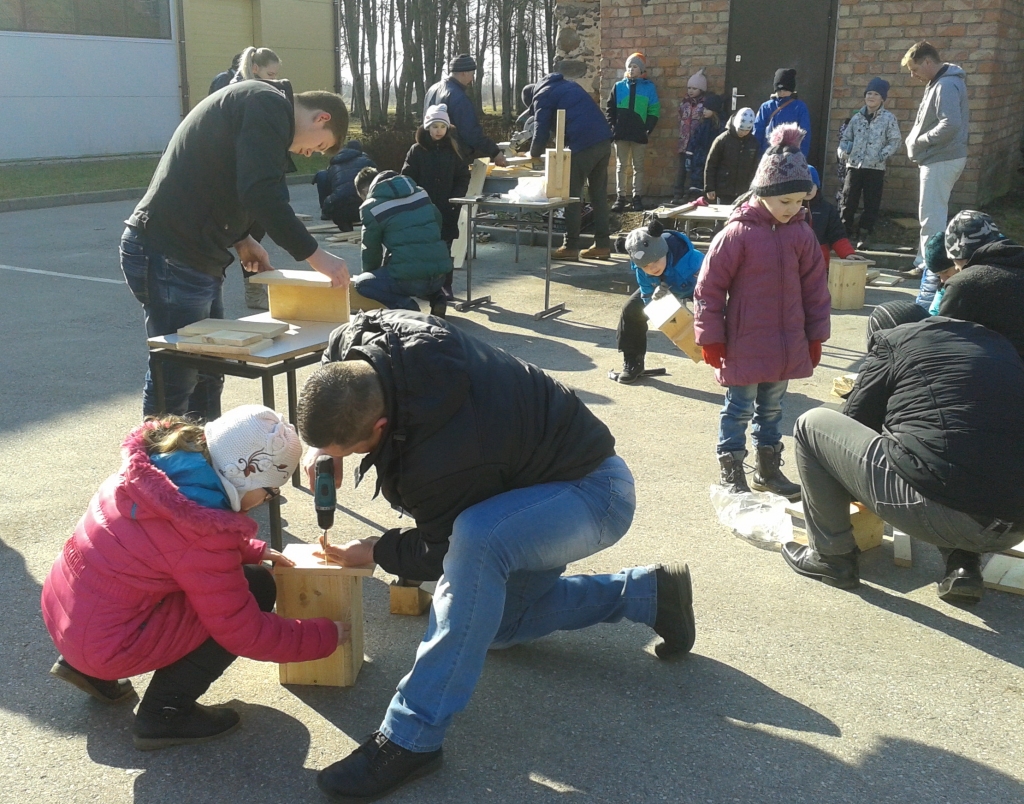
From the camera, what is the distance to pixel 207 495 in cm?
254

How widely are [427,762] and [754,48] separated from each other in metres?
10.8

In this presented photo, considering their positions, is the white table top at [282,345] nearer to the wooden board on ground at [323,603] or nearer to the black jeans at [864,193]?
the wooden board on ground at [323,603]

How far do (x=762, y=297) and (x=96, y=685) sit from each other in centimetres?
293

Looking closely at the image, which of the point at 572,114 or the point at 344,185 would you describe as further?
the point at 344,185

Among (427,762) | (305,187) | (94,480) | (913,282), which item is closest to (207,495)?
(427,762)

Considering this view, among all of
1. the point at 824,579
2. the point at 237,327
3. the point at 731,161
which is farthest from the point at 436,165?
the point at 824,579

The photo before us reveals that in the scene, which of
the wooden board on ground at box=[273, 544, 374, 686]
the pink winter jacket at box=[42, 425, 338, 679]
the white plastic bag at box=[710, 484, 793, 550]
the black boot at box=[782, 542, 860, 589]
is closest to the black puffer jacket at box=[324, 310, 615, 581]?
the wooden board on ground at box=[273, 544, 374, 686]

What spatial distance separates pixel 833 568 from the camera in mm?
3617

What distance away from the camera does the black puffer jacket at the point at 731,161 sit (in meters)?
10.2

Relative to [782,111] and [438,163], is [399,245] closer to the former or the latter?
[438,163]

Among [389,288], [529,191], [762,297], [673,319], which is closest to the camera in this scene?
[762,297]

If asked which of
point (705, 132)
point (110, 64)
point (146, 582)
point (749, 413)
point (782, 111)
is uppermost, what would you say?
point (110, 64)

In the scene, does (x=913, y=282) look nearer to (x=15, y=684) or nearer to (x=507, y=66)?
(x=15, y=684)

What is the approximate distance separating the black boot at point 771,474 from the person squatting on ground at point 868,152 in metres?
6.39
